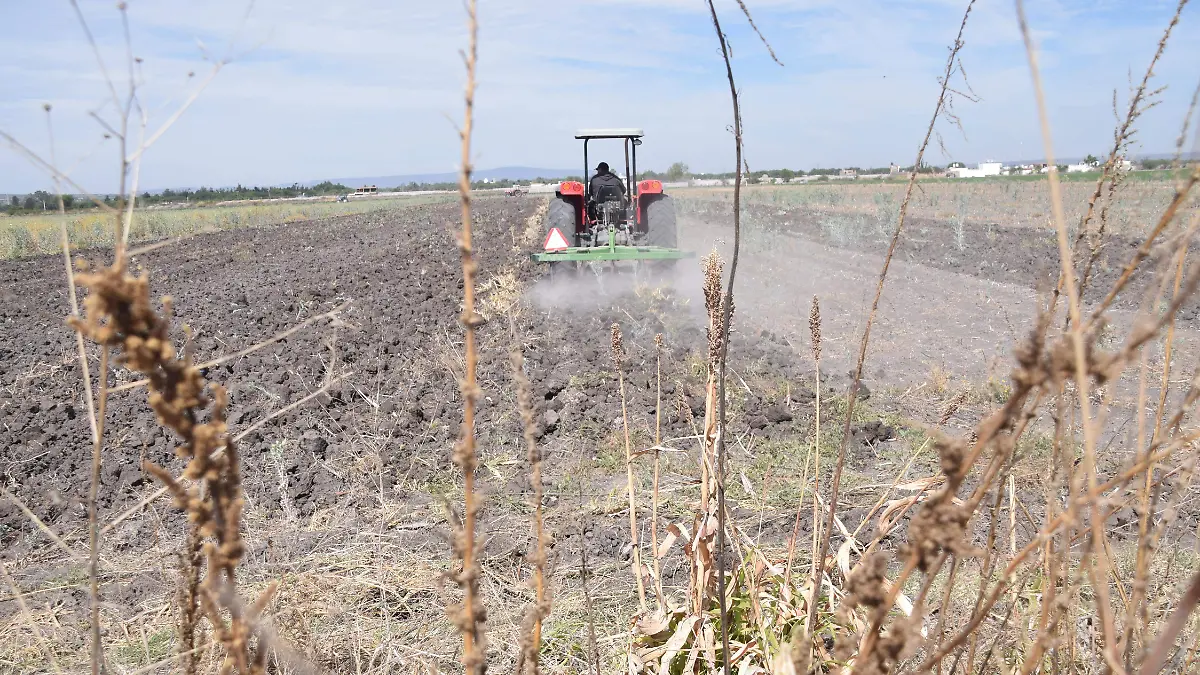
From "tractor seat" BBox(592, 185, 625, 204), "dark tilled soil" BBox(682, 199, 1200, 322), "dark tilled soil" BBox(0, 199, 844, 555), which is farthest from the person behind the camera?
"tractor seat" BBox(592, 185, 625, 204)

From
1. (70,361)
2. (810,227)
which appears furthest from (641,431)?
(810,227)

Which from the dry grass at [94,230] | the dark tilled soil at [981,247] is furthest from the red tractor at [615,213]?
the dry grass at [94,230]

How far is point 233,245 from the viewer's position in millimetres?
22312

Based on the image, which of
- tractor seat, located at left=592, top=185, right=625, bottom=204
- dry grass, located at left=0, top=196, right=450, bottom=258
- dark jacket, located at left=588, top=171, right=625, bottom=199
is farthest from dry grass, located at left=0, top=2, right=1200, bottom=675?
dry grass, located at left=0, top=196, right=450, bottom=258

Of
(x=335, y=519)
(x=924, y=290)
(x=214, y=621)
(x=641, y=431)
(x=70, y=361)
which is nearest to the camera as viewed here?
(x=214, y=621)

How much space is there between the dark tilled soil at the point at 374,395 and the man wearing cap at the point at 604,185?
1715 millimetres

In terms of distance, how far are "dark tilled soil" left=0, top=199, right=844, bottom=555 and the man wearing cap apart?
172 cm

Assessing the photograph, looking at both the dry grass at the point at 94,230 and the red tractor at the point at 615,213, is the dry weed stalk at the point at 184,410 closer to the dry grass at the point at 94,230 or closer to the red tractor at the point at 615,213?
the red tractor at the point at 615,213

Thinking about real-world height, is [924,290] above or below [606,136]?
below

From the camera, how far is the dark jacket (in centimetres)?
1147

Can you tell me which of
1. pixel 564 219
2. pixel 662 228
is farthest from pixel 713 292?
pixel 564 219

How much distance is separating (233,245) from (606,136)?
603 inches

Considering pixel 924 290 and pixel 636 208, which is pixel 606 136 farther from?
pixel 924 290

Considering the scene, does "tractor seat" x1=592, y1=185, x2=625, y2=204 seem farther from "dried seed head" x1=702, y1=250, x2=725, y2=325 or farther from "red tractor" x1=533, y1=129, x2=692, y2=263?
"dried seed head" x1=702, y1=250, x2=725, y2=325
